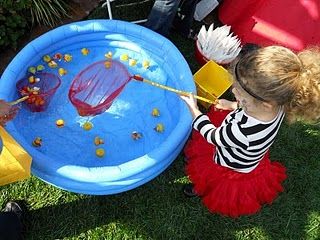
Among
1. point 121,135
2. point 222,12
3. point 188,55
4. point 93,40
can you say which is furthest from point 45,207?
point 222,12

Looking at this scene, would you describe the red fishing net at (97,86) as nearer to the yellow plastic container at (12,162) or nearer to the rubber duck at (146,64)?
the rubber duck at (146,64)

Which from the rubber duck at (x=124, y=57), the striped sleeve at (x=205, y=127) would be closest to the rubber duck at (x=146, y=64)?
the rubber duck at (x=124, y=57)

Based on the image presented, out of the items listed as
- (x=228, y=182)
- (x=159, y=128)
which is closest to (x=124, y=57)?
(x=159, y=128)

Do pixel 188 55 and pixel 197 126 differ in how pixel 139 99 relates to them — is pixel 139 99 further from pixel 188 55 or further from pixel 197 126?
pixel 197 126

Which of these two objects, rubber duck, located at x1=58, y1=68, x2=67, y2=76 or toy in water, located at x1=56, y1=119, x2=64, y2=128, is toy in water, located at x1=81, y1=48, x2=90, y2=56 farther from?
toy in water, located at x1=56, y1=119, x2=64, y2=128

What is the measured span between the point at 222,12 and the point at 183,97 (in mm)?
1201

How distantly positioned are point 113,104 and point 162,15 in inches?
26.6

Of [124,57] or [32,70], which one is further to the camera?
[124,57]

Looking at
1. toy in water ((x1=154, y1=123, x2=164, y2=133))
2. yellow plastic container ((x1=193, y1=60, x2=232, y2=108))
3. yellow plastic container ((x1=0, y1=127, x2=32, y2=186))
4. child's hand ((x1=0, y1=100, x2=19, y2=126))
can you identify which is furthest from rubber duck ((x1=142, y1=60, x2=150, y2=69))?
yellow plastic container ((x1=0, y1=127, x2=32, y2=186))

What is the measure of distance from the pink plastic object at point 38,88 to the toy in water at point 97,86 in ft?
0.45

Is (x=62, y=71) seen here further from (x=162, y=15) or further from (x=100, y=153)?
(x=162, y=15)

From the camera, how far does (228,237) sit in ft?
9.36

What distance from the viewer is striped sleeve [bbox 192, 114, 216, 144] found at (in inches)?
96.1

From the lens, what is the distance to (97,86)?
3.07 meters
